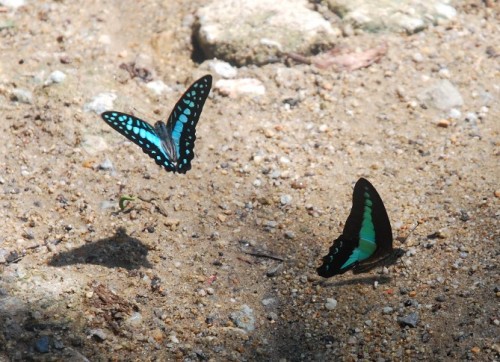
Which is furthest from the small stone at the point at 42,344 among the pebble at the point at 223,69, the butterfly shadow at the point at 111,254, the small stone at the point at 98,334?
the pebble at the point at 223,69

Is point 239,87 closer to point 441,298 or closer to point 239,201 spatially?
point 239,201

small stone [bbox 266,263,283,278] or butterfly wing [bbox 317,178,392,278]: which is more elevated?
butterfly wing [bbox 317,178,392,278]

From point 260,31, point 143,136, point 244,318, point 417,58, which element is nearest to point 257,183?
point 143,136

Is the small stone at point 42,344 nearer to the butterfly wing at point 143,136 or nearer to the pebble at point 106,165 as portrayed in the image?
the butterfly wing at point 143,136

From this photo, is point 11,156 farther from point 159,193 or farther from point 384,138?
point 384,138

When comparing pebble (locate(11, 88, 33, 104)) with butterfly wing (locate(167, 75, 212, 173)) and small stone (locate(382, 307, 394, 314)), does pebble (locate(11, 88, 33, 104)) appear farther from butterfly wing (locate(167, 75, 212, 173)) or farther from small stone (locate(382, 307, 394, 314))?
small stone (locate(382, 307, 394, 314))

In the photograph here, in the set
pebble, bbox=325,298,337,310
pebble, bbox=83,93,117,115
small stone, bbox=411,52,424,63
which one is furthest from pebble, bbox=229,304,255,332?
small stone, bbox=411,52,424,63

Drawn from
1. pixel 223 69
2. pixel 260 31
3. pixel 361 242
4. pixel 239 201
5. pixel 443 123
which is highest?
pixel 260 31
